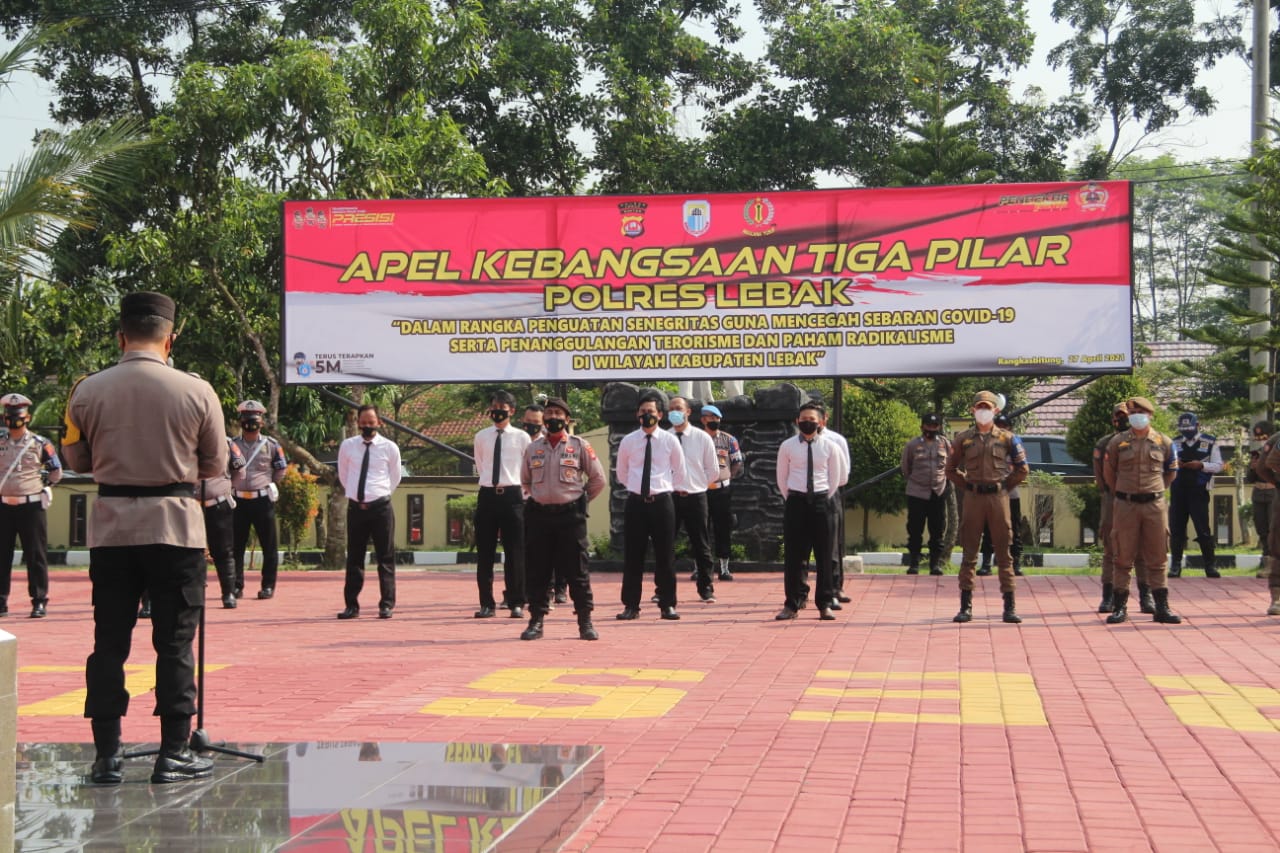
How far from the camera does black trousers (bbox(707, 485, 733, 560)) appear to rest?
17422 mm

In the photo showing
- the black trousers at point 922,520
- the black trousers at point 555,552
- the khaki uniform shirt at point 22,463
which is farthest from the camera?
the black trousers at point 922,520

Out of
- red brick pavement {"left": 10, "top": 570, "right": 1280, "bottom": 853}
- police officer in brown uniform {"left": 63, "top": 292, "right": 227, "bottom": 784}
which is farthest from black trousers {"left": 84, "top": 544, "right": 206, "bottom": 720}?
red brick pavement {"left": 10, "top": 570, "right": 1280, "bottom": 853}

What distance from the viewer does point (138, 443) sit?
20.1 ft

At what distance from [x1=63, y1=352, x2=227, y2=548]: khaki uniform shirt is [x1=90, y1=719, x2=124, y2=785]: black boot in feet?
2.25

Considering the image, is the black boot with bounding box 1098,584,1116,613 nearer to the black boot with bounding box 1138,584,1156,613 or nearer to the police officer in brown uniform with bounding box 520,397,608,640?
the black boot with bounding box 1138,584,1156,613

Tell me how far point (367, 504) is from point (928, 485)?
267 inches

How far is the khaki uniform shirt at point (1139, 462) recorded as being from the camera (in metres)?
12.5

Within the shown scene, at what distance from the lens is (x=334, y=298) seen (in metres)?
18.0

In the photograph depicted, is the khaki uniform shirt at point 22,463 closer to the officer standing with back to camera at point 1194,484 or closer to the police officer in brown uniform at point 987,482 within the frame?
the police officer in brown uniform at point 987,482

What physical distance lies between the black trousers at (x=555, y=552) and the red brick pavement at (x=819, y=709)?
1.14 feet

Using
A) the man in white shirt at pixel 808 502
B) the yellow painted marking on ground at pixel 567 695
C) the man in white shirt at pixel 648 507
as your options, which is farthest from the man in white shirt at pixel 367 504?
the yellow painted marking on ground at pixel 567 695

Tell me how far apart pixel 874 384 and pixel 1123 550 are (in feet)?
48.6

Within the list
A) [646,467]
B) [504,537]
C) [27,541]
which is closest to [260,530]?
[27,541]

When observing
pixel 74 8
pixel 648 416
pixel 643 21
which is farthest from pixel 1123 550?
pixel 74 8
